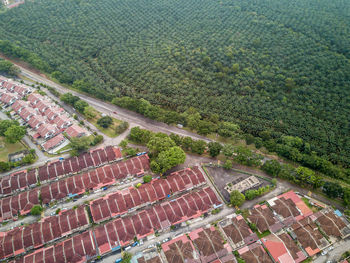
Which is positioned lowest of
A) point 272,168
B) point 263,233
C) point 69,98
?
point 69,98

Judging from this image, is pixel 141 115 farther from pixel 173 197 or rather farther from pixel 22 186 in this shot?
pixel 22 186

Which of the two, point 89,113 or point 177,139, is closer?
point 177,139

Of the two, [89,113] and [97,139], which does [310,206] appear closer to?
[97,139]

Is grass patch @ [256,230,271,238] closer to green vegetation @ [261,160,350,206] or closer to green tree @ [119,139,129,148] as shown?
green vegetation @ [261,160,350,206]

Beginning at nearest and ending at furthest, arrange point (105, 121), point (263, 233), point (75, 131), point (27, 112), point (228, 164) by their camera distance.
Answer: point (263, 233) < point (228, 164) < point (75, 131) < point (105, 121) < point (27, 112)

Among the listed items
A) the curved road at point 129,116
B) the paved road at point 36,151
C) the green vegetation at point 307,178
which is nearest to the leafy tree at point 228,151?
the green vegetation at point 307,178

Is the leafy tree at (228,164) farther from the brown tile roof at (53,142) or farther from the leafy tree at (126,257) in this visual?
the brown tile roof at (53,142)

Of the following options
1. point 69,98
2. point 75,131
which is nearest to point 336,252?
point 75,131
